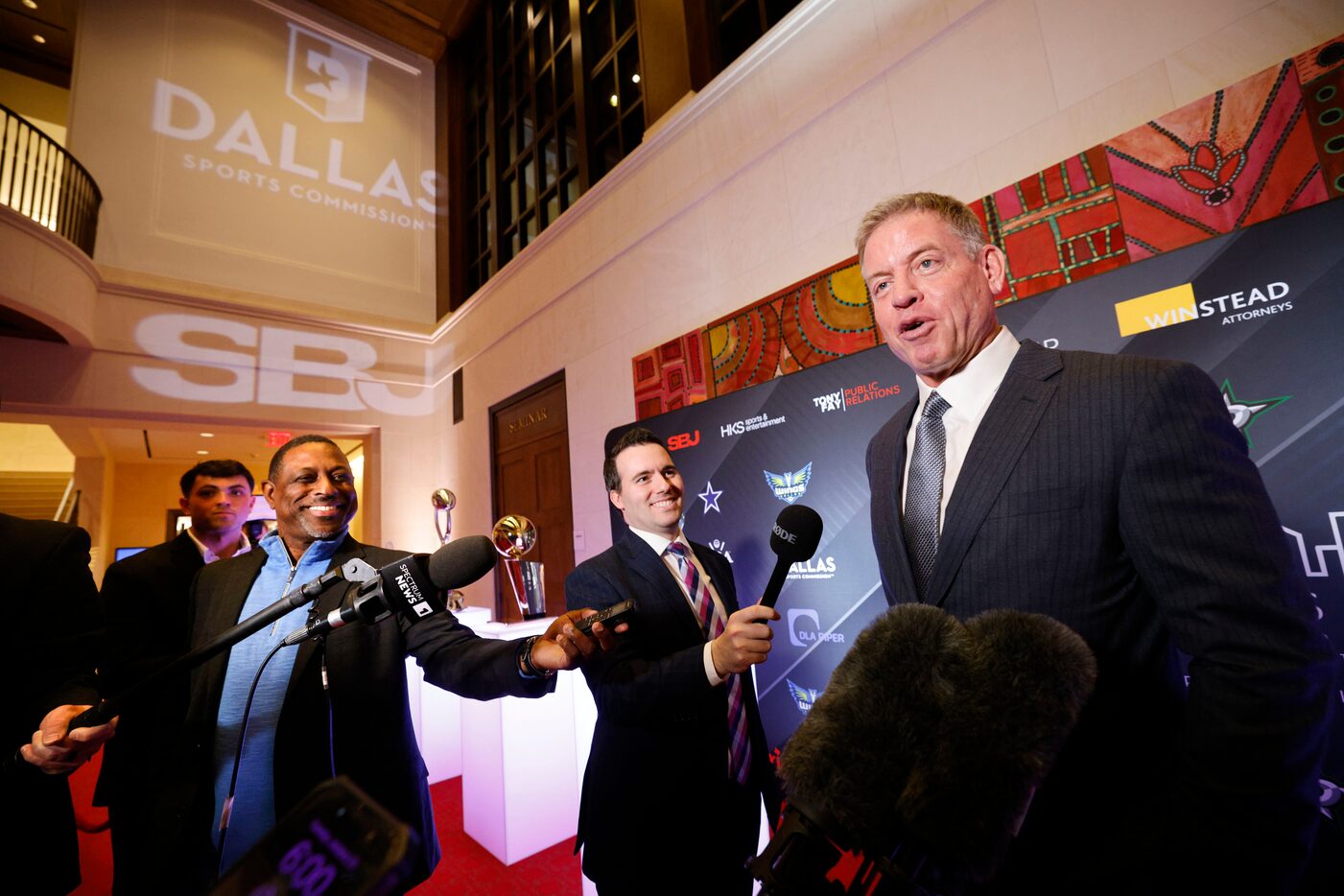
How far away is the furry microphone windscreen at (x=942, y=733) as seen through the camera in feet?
1.59

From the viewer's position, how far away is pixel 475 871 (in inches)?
103

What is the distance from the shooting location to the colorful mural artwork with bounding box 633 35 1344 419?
63.1 inches

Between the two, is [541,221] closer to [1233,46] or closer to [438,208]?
[438,208]

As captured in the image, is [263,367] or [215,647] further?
[263,367]

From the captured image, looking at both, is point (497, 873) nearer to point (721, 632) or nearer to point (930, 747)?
point (721, 632)

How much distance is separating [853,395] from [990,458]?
161 centimetres

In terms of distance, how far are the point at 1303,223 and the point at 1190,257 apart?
0.23 metres

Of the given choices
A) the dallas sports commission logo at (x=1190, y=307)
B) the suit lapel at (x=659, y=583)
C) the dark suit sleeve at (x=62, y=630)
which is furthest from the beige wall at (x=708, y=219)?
the dark suit sleeve at (x=62, y=630)

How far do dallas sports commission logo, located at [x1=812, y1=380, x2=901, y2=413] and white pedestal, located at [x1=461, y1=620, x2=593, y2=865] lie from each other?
5.56ft

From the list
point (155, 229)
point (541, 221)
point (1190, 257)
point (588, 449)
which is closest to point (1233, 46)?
point (1190, 257)

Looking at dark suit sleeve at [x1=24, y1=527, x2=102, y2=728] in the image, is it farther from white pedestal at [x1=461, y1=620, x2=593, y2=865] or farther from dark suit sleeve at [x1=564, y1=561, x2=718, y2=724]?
white pedestal at [x1=461, y1=620, x2=593, y2=865]

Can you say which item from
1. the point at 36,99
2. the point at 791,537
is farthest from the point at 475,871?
the point at 36,99

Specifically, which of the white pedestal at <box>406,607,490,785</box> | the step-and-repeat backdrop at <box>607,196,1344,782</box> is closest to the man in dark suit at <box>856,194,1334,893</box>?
the step-and-repeat backdrop at <box>607,196,1344,782</box>

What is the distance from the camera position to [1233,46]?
179 centimetres
